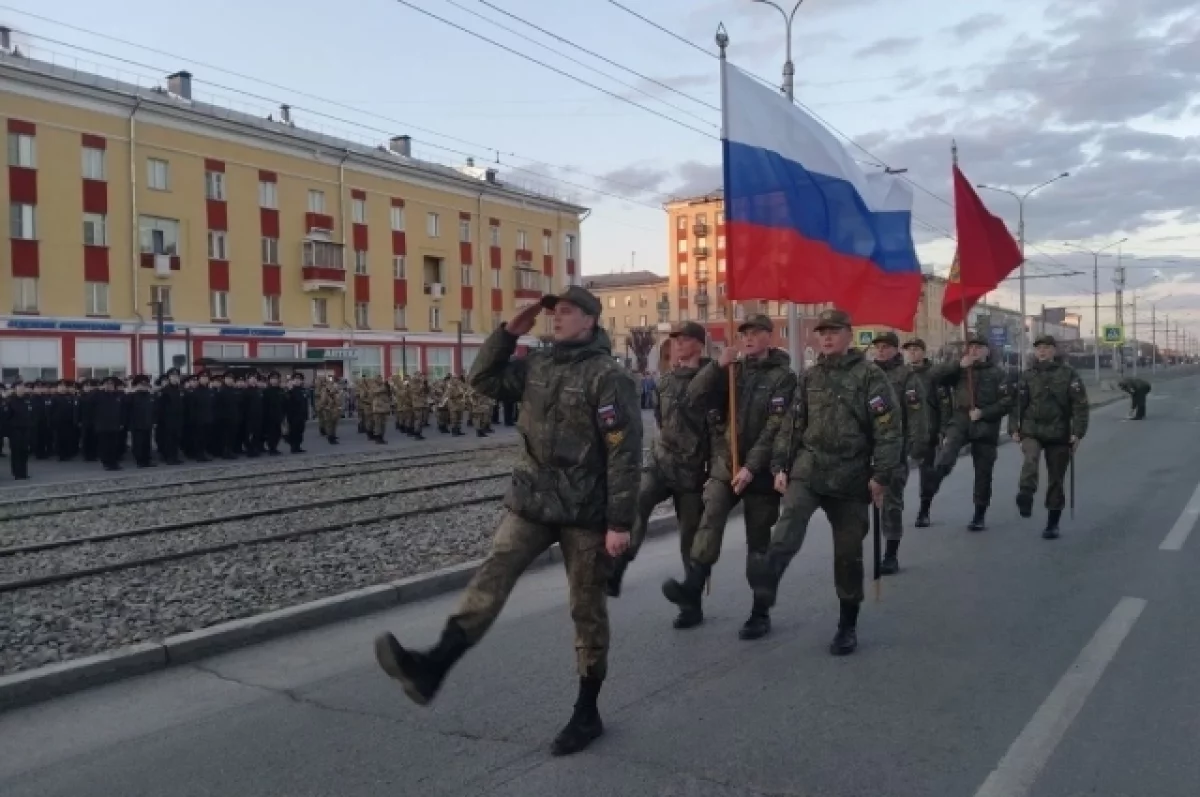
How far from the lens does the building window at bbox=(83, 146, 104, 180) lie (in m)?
38.2

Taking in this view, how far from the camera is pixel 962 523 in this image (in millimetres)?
10750

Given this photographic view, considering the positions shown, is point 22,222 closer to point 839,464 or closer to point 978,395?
point 978,395

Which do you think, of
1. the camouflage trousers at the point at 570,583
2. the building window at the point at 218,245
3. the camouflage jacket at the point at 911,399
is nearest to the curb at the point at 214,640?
the camouflage trousers at the point at 570,583

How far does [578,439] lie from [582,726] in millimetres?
1246

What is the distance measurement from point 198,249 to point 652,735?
41.6m

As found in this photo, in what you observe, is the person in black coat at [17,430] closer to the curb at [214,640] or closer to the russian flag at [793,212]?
the curb at [214,640]

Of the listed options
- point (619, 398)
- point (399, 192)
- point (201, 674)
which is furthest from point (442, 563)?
point (399, 192)

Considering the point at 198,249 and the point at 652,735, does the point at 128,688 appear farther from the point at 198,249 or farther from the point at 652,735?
the point at 198,249

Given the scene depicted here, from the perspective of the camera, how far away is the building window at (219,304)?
42781 mm

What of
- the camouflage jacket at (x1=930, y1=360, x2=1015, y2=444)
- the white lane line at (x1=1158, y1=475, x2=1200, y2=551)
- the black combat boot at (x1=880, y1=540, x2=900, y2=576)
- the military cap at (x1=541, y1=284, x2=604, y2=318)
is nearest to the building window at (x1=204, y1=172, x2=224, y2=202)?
the camouflage jacket at (x1=930, y1=360, x2=1015, y2=444)

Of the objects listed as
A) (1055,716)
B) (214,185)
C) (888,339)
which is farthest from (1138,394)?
(214,185)

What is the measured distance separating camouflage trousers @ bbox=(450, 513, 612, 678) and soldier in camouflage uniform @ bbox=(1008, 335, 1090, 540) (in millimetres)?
6500

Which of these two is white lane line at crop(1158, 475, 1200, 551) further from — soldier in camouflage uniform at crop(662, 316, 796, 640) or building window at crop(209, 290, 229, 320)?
building window at crop(209, 290, 229, 320)

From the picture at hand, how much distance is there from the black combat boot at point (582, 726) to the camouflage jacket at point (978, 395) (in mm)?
6605
